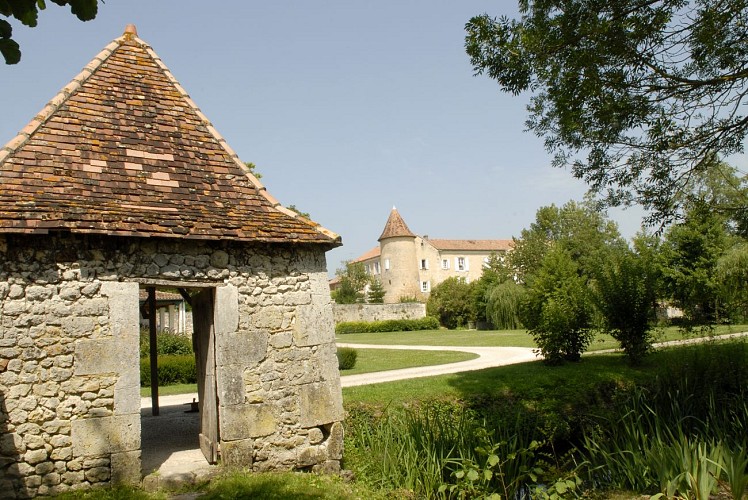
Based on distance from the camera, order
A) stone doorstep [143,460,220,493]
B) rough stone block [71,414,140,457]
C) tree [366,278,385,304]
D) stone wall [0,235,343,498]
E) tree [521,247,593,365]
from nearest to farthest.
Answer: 1. stone wall [0,235,343,498]
2. rough stone block [71,414,140,457]
3. stone doorstep [143,460,220,493]
4. tree [521,247,593,365]
5. tree [366,278,385,304]

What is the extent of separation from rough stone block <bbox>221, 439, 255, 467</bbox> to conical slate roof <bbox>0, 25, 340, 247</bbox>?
2427mm

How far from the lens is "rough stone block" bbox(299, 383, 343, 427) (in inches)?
284

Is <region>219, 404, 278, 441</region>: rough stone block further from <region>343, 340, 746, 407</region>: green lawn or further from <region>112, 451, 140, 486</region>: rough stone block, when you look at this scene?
<region>343, 340, 746, 407</region>: green lawn

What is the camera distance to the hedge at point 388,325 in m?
38.0

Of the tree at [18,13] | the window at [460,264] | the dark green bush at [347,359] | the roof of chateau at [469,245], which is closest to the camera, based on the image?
the tree at [18,13]

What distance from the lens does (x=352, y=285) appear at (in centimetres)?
4969

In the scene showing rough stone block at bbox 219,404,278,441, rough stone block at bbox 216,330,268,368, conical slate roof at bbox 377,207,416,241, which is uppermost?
conical slate roof at bbox 377,207,416,241

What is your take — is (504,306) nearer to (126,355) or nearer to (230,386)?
(230,386)

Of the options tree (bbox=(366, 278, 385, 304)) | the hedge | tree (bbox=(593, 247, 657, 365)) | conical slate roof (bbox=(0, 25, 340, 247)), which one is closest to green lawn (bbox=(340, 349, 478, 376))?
tree (bbox=(593, 247, 657, 365))

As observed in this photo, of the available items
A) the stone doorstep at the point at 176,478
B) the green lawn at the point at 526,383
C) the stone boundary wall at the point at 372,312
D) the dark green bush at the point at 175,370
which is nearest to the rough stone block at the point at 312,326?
the stone doorstep at the point at 176,478

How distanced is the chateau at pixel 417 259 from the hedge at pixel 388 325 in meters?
9.40

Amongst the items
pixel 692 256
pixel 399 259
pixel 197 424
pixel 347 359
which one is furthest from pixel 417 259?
pixel 197 424

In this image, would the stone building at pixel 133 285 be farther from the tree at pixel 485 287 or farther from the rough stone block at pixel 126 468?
the tree at pixel 485 287

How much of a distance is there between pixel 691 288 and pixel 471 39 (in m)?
18.2
